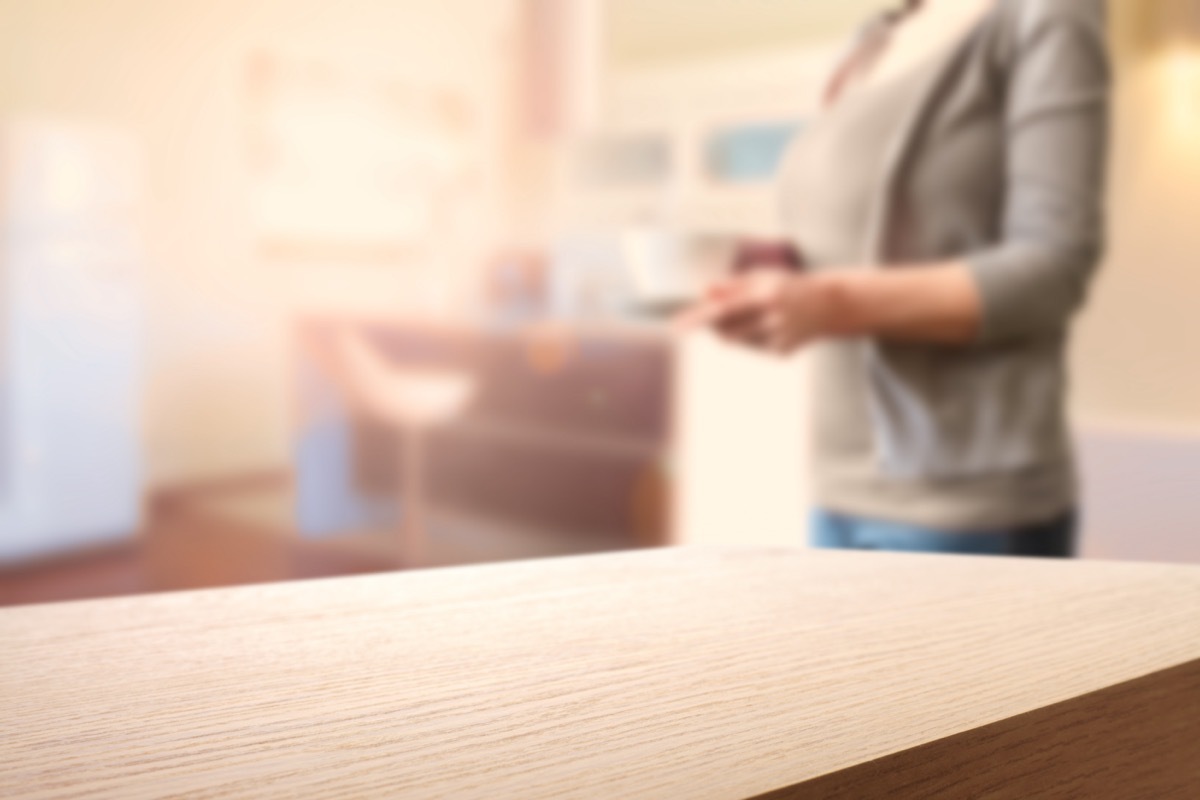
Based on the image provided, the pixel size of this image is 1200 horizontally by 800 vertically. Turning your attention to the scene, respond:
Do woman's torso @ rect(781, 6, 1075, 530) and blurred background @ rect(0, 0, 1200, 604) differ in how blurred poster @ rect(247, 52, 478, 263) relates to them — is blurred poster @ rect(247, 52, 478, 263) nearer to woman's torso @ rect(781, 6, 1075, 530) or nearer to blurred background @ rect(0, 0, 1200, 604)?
blurred background @ rect(0, 0, 1200, 604)

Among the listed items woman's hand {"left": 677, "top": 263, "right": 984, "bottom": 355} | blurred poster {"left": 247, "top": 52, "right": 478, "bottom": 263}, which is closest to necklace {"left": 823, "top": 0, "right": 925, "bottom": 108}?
woman's hand {"left": 677, "top": 263, "right": 984, "bottom": 355}

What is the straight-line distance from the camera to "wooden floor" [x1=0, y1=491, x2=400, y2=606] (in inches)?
64.7

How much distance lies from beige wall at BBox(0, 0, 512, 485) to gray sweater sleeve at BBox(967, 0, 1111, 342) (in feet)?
6.62

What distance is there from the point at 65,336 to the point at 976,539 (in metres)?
1.73

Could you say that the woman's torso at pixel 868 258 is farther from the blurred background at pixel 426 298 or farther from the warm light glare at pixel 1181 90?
the warm light glare at pixel 1181 90

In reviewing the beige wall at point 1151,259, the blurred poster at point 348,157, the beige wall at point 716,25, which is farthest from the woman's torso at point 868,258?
the blurred poster at point 348,157

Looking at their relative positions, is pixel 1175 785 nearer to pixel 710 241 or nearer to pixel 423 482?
pixel 710 241

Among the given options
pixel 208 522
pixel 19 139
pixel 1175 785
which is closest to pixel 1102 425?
pixel 1175 785

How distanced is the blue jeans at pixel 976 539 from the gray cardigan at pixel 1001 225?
0.08ft

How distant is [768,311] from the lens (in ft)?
1.38

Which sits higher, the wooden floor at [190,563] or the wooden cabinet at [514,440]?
the wooden cabinet at [514,440]

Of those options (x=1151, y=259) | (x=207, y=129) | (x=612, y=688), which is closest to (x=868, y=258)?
(x=612, y=688)

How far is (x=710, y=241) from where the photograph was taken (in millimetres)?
486

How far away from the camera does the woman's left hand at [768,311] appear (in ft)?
1.34
